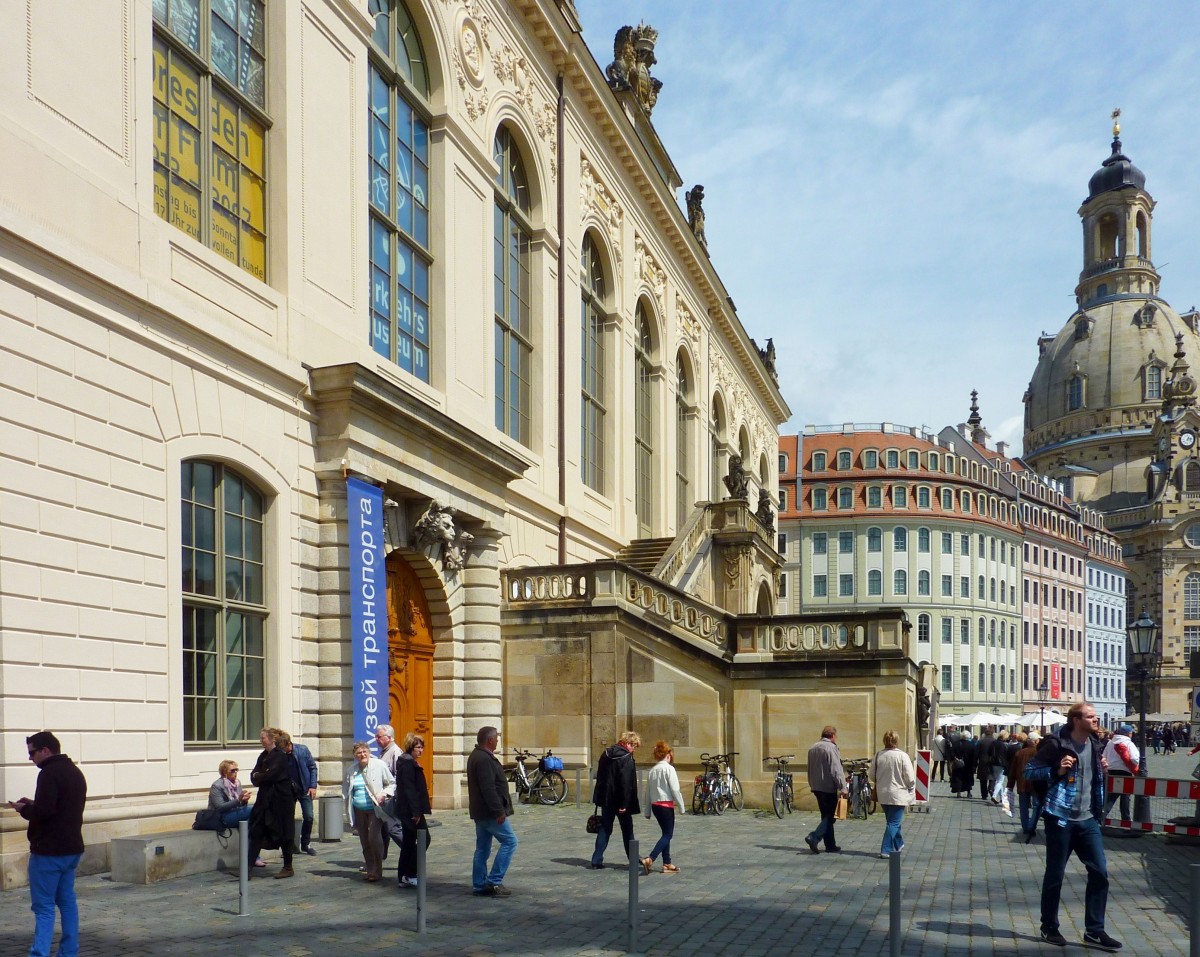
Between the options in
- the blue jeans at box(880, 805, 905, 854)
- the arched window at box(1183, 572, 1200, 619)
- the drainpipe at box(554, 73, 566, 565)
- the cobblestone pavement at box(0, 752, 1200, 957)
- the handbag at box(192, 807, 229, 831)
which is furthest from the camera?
the arched window at box(1183, 572, 1200, 619)

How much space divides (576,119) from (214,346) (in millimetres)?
18170

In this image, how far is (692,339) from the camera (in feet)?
150

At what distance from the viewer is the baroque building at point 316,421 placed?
44.0ft

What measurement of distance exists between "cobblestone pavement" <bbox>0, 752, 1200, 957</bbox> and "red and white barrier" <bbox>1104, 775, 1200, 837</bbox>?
3.27 ft

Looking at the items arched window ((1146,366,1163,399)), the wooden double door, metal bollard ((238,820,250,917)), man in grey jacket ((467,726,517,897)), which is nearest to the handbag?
metal bollard ((238,820,250,917))

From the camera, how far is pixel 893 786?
16.9 metres

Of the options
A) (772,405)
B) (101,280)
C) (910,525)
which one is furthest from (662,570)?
(910,525)

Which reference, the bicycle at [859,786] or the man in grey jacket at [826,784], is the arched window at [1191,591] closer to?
the bicycle at [859,786]

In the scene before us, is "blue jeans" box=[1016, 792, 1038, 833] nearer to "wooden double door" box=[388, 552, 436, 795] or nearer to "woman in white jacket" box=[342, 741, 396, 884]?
"wooden double door" box=[388, 552, 436, 795]

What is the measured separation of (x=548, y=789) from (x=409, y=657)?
382cm

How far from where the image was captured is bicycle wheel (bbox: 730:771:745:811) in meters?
23.7

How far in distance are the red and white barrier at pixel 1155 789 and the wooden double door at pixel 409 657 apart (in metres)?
9.97

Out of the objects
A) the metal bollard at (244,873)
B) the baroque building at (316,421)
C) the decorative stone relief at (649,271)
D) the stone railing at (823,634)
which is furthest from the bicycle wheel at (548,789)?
the decorative stone relief at (649,271)

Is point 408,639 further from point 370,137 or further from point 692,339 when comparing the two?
point 692,339
